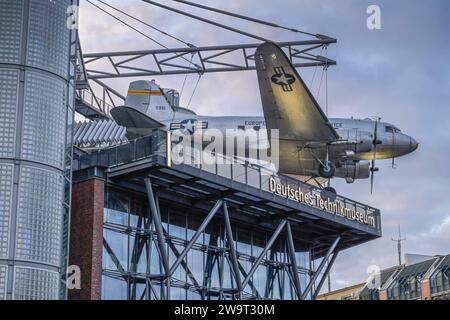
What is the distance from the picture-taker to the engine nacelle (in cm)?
5728

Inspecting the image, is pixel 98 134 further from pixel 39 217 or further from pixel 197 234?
pixel 39 217

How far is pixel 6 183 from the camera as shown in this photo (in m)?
30.7

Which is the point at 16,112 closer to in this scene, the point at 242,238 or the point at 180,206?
the point at 180,206

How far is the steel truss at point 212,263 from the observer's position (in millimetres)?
39094

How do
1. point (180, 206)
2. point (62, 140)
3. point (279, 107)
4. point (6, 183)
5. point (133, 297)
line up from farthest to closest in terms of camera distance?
point (279, 107) < point (180, 206) < point (133, 297) < point (62, 140) < point (6, 183)

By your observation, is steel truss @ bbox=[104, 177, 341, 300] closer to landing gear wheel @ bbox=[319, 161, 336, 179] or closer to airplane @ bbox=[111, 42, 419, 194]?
landing gear wheel @ bbox=[319, 161, 336, 179]

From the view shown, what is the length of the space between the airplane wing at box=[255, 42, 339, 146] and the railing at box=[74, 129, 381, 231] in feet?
22.9

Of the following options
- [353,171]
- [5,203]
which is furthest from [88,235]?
[353,171]

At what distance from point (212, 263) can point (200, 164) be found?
5.98 meters

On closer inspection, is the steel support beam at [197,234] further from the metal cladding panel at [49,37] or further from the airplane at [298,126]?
the airplane at [298,126]

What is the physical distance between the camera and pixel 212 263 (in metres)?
43.8
